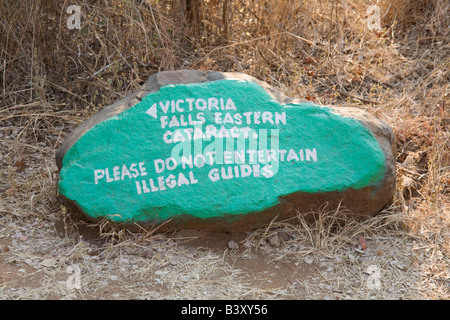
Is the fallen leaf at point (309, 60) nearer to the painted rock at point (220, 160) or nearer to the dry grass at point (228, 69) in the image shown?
the dry grass at point (228, 69)

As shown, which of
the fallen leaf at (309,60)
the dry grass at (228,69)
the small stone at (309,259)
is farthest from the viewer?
the fallen leaf at (309,60)

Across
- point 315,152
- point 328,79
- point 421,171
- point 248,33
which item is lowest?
point 421,171

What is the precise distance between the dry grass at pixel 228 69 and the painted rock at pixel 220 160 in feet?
0.49

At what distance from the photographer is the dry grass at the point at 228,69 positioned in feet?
9.48

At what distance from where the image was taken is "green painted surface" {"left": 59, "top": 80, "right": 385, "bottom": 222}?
10.00 ft

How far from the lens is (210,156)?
3.12m

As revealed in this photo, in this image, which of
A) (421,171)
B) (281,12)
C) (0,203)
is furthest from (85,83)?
(421,171)

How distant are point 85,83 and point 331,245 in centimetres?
232

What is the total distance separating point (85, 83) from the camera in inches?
170

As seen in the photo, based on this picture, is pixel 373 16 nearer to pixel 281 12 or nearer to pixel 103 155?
pixel 281 12

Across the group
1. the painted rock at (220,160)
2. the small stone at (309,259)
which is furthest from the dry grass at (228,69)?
the painted rock at (220,160)

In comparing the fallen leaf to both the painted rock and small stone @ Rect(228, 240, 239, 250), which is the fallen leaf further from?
small stone @ Rect(228, 240, 239, 250)

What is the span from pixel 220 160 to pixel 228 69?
64.9 inches

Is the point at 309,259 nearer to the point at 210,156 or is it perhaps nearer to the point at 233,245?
the point at 233,245
